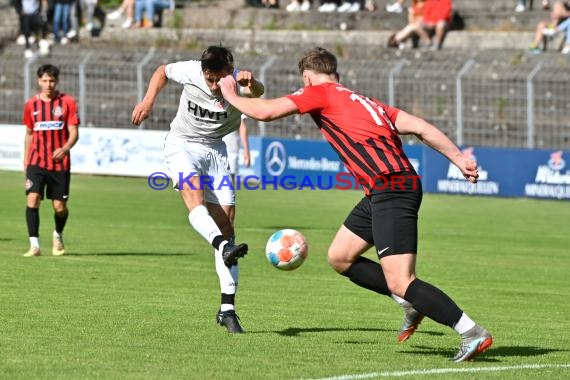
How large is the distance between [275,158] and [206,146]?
59.3 feet

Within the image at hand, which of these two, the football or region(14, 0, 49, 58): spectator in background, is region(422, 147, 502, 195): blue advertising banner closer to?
region(14, 0, 49, 58): spectator in background

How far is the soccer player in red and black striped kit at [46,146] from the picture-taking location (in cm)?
1535

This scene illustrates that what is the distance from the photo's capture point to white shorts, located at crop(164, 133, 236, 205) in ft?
34.9

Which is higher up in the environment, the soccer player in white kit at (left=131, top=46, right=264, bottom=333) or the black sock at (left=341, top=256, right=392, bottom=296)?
the soccer player in white kit at (left=131, top=46, right=264, bottom=333)

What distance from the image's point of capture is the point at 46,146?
15.4 metres

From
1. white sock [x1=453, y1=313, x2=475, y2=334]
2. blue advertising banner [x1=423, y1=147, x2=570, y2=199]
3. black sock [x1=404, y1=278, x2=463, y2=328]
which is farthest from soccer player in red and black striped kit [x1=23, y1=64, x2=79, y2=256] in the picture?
blue advertising banner [x1=423, y1=147, x2=570, y2=199]

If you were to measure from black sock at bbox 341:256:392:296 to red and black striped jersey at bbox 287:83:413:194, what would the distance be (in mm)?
796

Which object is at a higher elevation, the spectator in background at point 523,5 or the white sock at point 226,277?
the spectator in background at point 523,5

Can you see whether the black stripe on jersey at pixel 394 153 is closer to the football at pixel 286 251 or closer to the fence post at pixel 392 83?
the football at pixel 286 251

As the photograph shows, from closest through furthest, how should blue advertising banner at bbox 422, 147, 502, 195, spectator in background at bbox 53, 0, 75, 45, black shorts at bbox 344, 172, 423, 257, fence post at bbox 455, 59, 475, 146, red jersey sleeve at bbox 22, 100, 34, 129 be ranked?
black shorts at bbox 344, 172, 423, 257, red jersey sleeve at bbox 22, 100, 34, 129, blue advertising banner at bbox 422, 147, 502, 195, fence post at bbox 455, 59, 475, 146, spectator in background at bbox 53, 0, 75, 45

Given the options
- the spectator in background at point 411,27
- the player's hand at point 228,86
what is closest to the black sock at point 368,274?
the player's hand at point 228,86

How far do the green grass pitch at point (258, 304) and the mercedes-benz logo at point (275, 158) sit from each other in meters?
6.55

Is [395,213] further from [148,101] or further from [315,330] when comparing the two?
[148,101]

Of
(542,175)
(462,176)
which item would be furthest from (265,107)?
(462,176)
